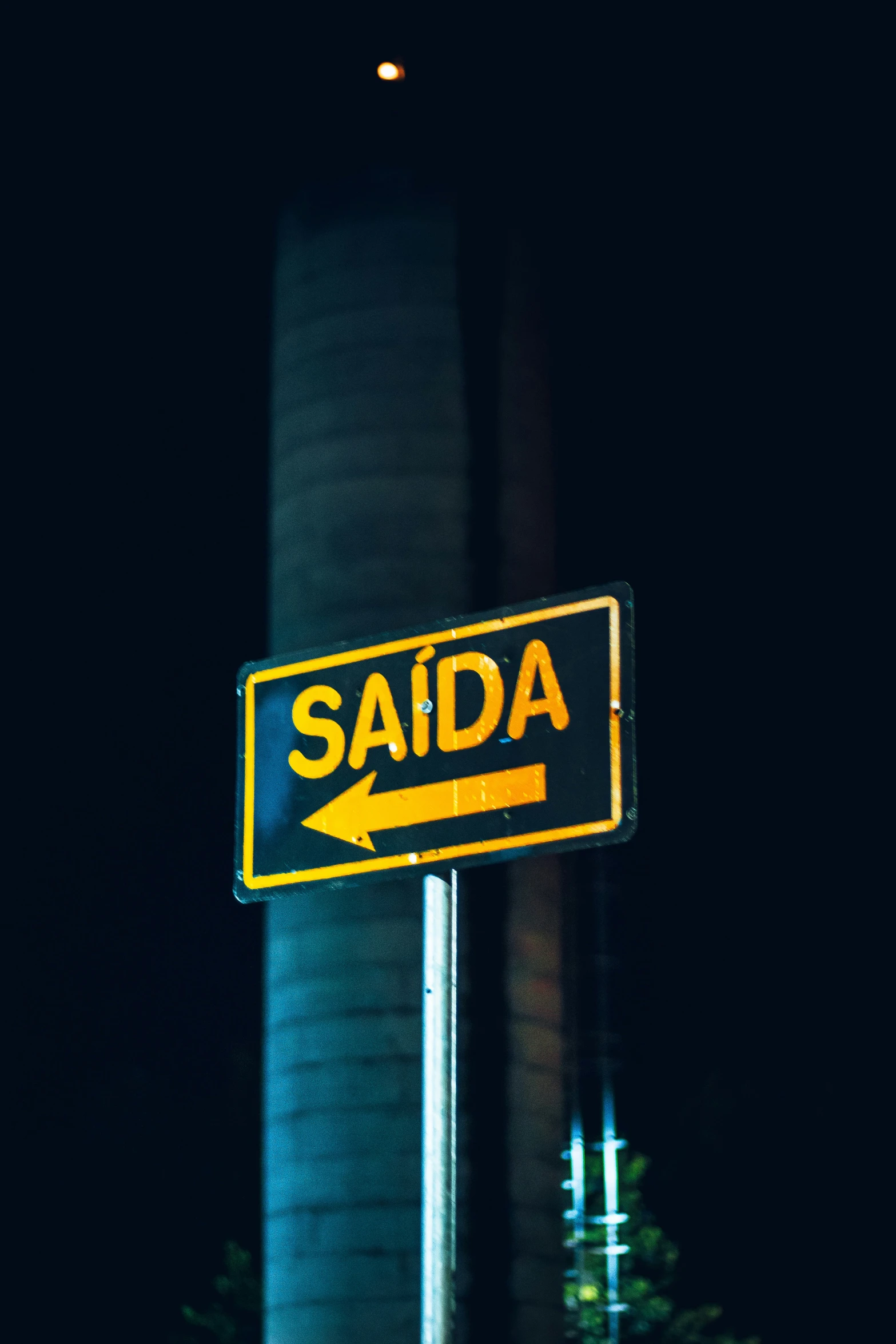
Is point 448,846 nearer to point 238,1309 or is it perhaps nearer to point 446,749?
point 446,749

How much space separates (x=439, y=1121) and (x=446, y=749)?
2.95 feet

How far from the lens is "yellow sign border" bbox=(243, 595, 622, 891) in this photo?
4.63 metres

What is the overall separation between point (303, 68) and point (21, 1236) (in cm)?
2350

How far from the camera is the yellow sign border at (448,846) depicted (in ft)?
15.2

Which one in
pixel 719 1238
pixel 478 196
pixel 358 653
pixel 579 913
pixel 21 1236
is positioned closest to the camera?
pixel 358 653

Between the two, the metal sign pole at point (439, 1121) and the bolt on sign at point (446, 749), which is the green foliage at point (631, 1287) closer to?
the bolt on sign at point (446, 749)

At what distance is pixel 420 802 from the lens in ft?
15.9

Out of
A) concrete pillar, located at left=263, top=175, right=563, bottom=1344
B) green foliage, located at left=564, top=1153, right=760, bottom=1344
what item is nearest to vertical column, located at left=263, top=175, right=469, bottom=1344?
concrete pillar, located at left=263, top=175, right=563, bottom=1344

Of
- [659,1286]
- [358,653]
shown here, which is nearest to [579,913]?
[659,1286]

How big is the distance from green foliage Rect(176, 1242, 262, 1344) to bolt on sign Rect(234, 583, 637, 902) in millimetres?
22279

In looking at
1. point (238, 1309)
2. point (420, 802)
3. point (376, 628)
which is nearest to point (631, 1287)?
point (238, 1309)

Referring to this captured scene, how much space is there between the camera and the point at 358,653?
504 centimetres

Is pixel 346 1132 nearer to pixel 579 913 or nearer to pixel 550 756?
pixel 550 756

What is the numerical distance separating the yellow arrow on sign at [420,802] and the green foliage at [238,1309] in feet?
73.4
